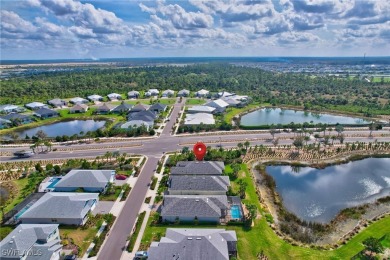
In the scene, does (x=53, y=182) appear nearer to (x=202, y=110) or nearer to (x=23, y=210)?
(x=23, y=210)

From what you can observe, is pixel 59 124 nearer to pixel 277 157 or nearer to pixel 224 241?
pixel 277 157

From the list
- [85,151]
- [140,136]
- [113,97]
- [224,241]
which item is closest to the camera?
[224,241]

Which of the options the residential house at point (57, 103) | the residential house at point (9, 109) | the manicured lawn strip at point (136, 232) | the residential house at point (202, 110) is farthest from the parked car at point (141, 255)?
the residential house at point (57, 103)

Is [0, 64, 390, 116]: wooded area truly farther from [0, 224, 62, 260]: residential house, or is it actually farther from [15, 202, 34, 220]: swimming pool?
[0, 224, 62, 260]: residential house

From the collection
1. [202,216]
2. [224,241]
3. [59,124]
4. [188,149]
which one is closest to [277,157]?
[188,149]

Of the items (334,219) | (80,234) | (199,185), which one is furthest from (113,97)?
(334,219)

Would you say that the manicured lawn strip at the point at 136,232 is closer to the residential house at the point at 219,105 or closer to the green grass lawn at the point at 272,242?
the green grass lawn at the point at 272,242
